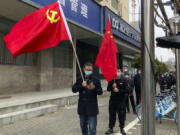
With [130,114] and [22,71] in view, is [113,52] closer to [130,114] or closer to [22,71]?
[130,114]

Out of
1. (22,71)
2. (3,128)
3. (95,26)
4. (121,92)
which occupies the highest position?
(95,26)

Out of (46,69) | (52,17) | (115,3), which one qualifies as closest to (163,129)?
(52,17)

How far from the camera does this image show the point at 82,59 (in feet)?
57.7

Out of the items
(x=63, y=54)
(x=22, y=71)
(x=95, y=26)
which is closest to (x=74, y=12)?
(x=95, y=26)

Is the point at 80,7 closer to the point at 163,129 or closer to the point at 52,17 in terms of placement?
the point at 163,129

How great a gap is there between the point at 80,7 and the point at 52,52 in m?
3.85

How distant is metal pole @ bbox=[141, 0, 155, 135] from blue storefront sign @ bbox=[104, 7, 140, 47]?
12.0 metres

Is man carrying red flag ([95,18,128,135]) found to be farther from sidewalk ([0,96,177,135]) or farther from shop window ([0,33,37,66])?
shop window ([0,33,37,66])

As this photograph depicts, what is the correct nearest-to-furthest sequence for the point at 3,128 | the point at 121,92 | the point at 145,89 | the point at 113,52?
the point at 145,89, the point at 113,52, the point at 121,92, the point at 3,128

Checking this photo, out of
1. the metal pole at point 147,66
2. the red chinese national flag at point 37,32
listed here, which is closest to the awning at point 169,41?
the metal pole at point 147,66

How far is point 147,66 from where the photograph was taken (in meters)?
2.20

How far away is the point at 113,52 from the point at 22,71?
8.21 meters

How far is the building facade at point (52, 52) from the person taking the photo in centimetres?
1011

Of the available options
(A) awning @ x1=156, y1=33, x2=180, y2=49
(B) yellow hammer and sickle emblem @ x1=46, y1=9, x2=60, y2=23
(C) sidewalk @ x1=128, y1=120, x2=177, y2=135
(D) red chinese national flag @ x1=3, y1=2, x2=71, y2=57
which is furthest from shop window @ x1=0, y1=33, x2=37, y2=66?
(A) awning @ x1=156, y1=33, x2=180, y2=49
